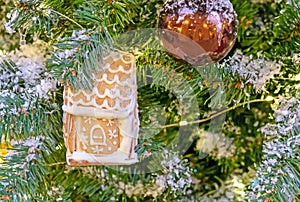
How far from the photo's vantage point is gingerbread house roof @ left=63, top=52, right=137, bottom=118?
490 mm

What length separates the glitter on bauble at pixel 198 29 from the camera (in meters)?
0.48

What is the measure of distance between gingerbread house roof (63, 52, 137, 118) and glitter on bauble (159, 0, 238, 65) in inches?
1.9

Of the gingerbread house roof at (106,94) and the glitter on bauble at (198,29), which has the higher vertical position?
the glitter on bauble at (198,29)

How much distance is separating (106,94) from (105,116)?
0.02m

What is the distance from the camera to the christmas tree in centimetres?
49

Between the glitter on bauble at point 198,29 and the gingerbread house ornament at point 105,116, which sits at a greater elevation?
the glitter on bauble at point 198,29

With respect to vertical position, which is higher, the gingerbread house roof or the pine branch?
the pine branch

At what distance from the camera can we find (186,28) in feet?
1.56

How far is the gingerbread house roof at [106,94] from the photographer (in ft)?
1.61

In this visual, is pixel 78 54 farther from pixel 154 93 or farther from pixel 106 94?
pixel 154 93

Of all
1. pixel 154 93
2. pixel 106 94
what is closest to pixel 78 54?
pixel 106 94

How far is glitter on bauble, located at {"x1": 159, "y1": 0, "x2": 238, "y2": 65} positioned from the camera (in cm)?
48

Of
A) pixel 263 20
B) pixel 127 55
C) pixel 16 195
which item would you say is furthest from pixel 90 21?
pixel 263 20

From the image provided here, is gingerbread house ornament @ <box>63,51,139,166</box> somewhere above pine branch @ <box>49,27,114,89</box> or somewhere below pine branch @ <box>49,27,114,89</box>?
below
